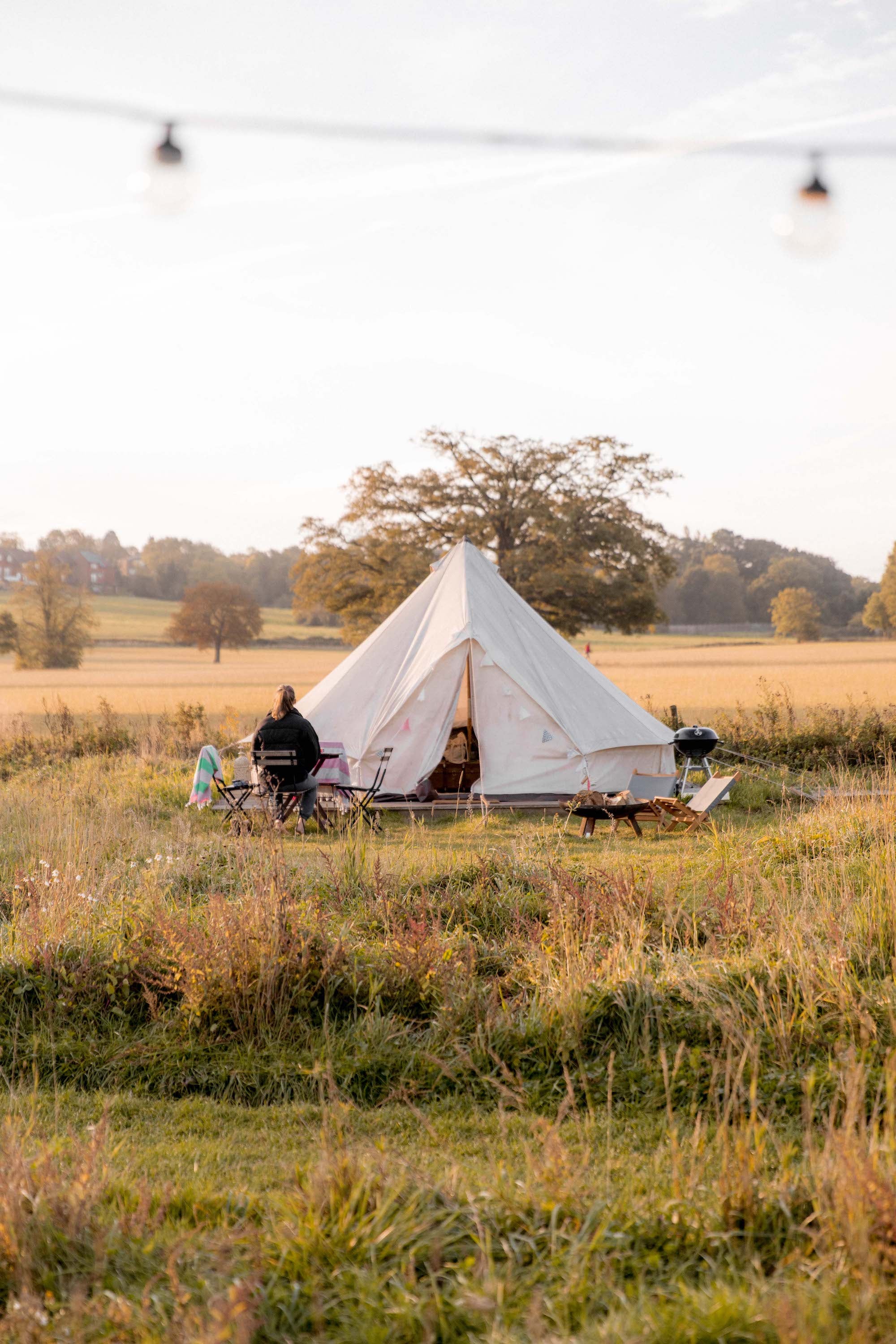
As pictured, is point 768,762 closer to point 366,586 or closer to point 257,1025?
point 257,1025

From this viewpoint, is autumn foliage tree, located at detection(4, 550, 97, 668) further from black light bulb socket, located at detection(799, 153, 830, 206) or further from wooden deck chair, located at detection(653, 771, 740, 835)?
black light bulb socket, located at detection(799, 153, 830, 206)

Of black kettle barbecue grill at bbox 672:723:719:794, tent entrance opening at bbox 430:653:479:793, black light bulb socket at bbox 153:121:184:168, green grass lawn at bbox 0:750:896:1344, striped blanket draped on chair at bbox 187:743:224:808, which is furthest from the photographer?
tent entrance opening at bbox 430:653:479:793

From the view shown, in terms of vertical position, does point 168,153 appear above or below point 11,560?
below

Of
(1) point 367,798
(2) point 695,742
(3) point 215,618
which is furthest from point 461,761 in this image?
(3) point 215,618

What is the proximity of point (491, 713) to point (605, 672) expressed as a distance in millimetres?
27819

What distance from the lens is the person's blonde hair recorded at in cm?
866

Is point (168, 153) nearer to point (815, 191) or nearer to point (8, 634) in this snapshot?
point (815, 191)

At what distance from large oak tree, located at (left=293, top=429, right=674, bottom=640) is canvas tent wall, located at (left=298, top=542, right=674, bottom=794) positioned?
15.2 m

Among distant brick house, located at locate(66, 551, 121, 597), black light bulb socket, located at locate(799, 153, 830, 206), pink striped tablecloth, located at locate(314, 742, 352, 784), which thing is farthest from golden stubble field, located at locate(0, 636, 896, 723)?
distant brick house, located at locate(66, 551, 121, 597)

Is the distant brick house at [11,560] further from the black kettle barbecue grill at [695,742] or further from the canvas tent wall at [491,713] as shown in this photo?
the black kettle barbecue grill at [695,742]

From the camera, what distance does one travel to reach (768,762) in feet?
40.2

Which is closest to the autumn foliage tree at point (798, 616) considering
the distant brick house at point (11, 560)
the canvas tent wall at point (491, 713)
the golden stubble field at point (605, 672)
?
→ the golden stubble field at point (605, 672)

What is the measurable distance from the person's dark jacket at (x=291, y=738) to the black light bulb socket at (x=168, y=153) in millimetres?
4996

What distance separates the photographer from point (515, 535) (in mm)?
28609
